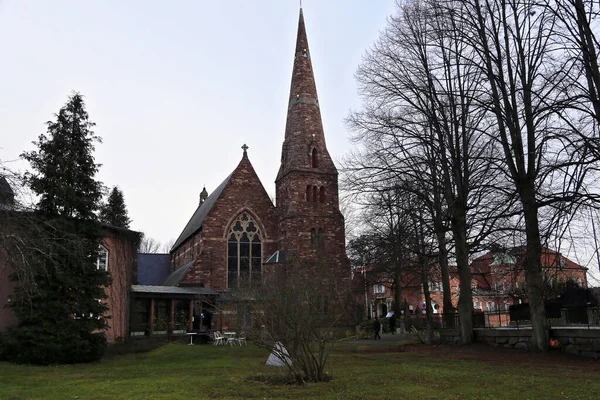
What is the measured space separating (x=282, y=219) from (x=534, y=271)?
23.6 m

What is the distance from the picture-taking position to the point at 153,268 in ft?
167

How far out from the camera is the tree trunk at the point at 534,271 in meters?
15.1

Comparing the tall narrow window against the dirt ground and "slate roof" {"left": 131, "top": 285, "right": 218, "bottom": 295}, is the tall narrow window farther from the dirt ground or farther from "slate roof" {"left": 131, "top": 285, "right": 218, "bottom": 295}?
the dirt ground

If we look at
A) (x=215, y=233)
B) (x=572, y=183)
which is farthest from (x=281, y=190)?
(x=572, y=183)

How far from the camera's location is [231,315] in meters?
33.6

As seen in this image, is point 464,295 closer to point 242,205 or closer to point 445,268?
point 445,268

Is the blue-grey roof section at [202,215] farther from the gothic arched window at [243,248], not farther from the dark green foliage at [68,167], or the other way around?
the dark green foliage at [68,167]

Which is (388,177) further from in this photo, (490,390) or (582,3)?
(490,390)

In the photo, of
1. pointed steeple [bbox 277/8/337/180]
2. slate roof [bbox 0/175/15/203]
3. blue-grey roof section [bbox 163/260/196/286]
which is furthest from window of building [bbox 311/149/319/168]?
slate roof [bbox 0/175/15/203]

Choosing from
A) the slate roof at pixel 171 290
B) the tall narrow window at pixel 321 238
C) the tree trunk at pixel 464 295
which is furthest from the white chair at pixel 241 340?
the tree trunk at pixel 464 295

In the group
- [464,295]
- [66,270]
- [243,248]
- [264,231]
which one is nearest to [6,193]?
[66,270]

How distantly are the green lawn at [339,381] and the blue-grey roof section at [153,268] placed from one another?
3082cm

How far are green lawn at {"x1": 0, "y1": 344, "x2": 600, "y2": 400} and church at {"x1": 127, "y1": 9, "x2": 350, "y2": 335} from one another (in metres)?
17.6

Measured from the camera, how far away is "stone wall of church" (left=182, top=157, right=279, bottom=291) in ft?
121
